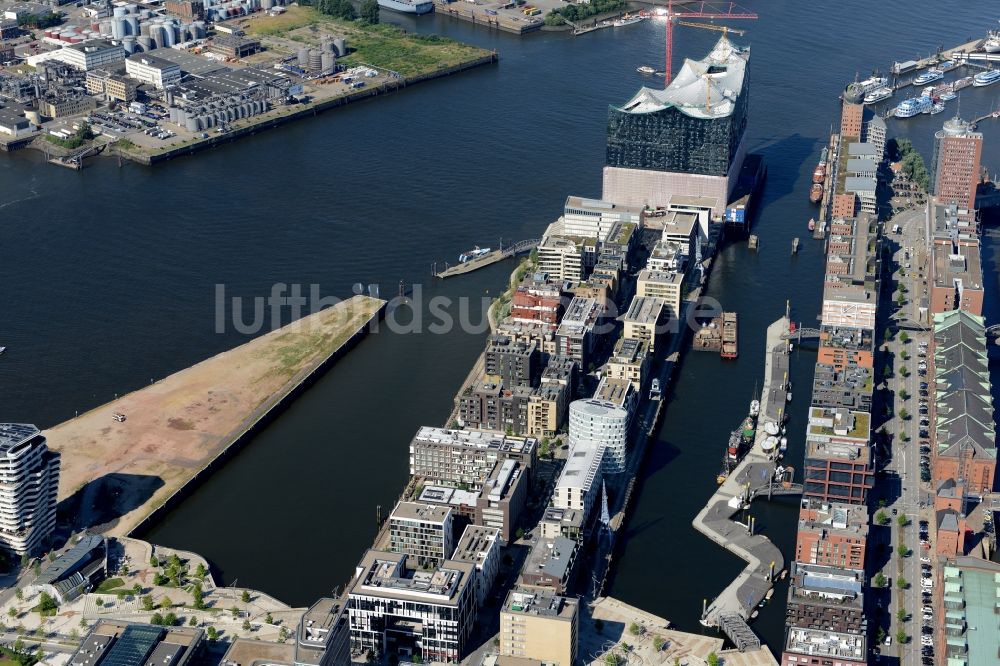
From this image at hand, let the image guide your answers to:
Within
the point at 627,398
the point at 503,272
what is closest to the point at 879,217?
the point at 503,272

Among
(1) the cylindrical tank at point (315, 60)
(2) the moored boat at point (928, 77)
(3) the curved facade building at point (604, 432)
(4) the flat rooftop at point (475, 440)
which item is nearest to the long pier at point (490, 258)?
(4) the flat rooftop at point (475, 440)

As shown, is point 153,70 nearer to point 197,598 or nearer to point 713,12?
point 713,12

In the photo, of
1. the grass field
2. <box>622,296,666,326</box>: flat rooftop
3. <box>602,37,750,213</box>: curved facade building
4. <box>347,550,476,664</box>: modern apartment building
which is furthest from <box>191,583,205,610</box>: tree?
the grass field

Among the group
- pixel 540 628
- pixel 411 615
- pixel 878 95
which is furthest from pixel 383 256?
pixel 878 95

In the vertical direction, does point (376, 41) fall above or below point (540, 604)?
above

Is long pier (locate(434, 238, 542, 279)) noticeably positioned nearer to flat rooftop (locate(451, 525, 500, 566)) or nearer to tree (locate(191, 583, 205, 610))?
flat rooftop (locate(451, 525, 500, 566))
